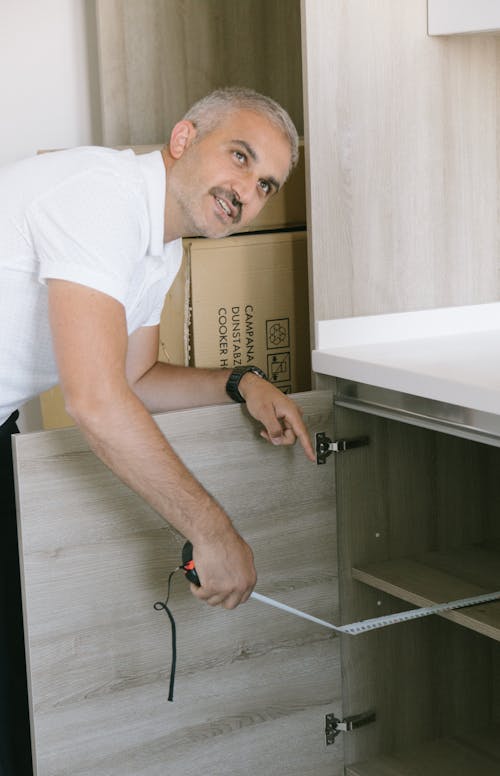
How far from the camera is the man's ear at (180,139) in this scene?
142 centimetres

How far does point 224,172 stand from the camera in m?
1.41

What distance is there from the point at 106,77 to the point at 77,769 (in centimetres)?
135

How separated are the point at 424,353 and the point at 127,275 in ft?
1.73

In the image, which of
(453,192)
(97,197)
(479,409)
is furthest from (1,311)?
(453,192)

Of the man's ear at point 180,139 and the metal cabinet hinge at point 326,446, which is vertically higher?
the man's ear at point 180,139

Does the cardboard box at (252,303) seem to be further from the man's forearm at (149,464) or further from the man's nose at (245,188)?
the man's forearm at (149,464)

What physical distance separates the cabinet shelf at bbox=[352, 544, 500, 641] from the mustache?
0.60 metres

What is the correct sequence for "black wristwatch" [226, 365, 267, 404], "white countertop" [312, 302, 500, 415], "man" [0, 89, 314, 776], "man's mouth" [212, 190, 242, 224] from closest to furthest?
1. "man" [0, 89, 314, 776]
2. "white countertop" [312, 302, 500, 415]
3. "man's mouth" [212, 190, 242, 224]
4. "black wristwatch" [226, 365, 267, 404]

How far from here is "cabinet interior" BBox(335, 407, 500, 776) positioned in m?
1.63

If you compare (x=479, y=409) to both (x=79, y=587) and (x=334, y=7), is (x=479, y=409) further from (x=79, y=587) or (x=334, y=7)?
(x=334, y=7)

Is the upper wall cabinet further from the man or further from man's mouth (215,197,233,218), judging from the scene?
man's mouth (215,197,233,218)

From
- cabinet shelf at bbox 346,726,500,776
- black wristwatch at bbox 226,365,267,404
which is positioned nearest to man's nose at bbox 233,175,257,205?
black wristwatch at bbox 226,365,267,404

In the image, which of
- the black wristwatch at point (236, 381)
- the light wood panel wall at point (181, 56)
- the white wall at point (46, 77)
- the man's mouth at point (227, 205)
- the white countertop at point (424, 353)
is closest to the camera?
the white countertop at point (424, 353)

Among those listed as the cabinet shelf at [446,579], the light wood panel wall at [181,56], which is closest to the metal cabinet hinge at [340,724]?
the cabinet shelf at [446,579]
